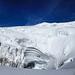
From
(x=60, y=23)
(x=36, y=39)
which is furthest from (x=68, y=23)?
(x=36, y=39)

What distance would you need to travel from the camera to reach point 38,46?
3.24 feet

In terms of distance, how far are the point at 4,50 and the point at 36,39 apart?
186 millimetres

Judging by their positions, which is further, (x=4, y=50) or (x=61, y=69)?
(x=4, y=50)

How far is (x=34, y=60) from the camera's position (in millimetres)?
989

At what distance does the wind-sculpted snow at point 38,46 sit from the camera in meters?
0.97

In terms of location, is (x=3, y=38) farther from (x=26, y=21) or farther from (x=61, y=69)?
(x=61, y=69)

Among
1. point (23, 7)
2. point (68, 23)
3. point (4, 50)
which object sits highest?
point (23, 7)

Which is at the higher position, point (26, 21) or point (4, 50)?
point (26, 21)

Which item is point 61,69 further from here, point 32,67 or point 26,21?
point 26,21

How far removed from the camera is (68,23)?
0.98 metres

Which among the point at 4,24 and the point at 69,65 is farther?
the point at 4,24

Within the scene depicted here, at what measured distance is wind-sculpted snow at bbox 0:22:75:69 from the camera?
97 cm

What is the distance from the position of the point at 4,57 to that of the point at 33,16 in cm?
27

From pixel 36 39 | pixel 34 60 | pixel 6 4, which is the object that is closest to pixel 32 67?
pixel 34 60
